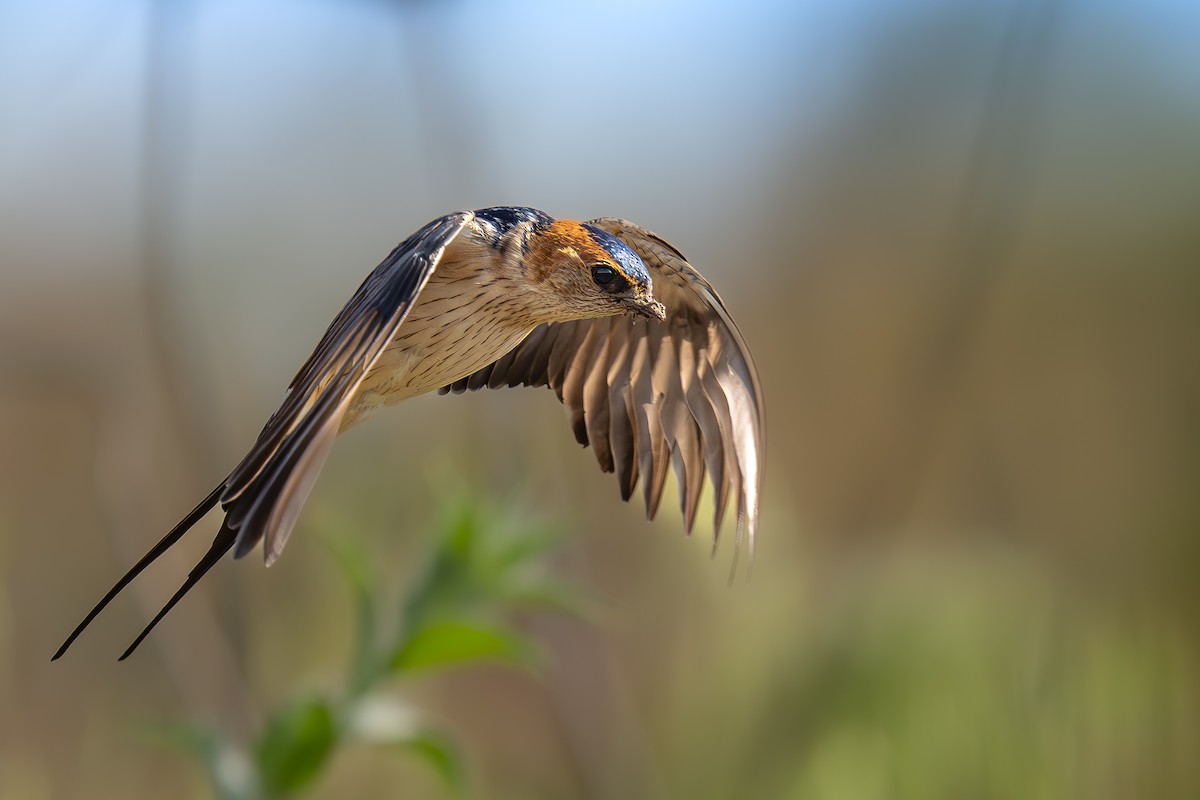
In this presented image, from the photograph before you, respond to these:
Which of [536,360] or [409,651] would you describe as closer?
[536,360]

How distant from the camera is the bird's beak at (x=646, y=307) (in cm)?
67

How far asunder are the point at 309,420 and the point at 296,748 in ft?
3.07

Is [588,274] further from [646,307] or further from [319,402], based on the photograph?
[319,402]

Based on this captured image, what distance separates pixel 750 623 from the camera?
9.85ft

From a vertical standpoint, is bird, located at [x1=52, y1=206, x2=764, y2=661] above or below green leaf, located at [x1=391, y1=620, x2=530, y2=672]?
above

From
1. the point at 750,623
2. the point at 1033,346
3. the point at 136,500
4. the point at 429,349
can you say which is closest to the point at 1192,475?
the point at 1033,346

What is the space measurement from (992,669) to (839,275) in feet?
5.84

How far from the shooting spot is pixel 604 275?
668mm

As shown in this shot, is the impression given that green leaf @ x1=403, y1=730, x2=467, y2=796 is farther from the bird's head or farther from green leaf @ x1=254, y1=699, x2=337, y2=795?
the bird's head

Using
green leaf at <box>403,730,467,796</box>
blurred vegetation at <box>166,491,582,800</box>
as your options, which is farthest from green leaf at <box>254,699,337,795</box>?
green leaf at <box>403,730,467,796</box>

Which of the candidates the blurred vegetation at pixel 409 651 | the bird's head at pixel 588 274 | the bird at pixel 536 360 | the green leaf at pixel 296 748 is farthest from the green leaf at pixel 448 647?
the bird's head at pixel 588 274

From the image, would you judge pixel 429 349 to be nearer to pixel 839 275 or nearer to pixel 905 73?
pixel 839 275

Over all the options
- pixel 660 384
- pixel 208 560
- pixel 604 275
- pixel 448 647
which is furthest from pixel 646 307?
pixel 448 647

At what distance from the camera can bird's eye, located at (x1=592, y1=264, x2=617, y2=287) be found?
2.19 feet
